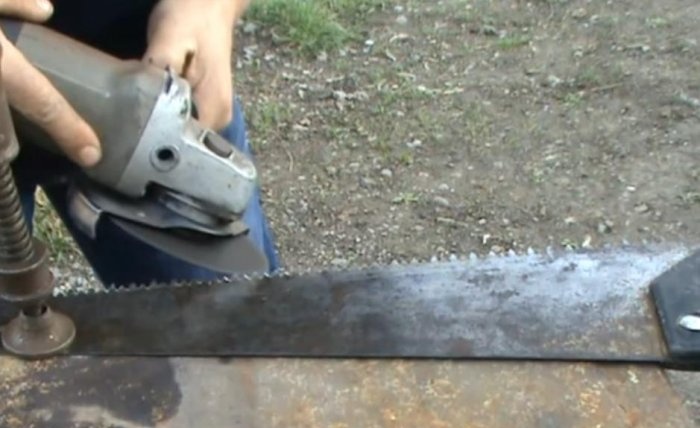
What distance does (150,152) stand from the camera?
3.38ft

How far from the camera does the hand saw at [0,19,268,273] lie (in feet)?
3.33

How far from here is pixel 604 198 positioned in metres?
2.50

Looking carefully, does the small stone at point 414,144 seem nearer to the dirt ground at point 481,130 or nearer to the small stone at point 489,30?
the dirt ground at point 481,130

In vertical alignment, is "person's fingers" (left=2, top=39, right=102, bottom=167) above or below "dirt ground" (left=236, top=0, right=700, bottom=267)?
above

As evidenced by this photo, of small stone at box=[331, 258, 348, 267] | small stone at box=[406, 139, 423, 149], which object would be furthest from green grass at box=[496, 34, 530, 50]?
small stone at box=[331, 258, 348, 267]

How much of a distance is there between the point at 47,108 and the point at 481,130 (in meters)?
1.84

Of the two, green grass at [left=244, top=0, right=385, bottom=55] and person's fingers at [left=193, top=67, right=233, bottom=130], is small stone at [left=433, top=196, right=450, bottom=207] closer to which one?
green grass at [left=244, top=0, right=385, bottom=55]

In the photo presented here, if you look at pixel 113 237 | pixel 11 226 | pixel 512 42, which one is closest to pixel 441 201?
pixel 512 42

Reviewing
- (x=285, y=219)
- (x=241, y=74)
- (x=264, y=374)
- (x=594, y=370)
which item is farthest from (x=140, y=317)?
(x=241, y=74)

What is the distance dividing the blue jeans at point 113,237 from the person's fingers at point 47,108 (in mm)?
123

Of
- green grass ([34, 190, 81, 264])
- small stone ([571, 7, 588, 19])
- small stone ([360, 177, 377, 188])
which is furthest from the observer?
small stone ([571, 7, 588, 19])

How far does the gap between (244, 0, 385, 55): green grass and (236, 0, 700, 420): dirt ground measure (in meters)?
0.04

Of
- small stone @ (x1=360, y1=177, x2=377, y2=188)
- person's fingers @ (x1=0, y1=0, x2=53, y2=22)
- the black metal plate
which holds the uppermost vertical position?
person's fingers @ (x1=0, y1=0, x2=53, y2=22)

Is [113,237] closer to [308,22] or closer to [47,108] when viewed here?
[47,108]
